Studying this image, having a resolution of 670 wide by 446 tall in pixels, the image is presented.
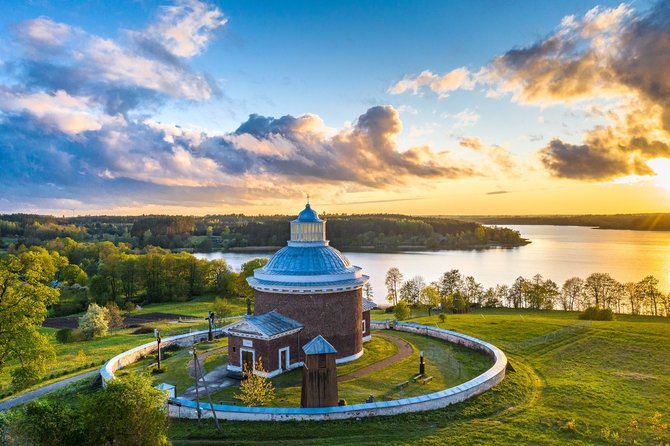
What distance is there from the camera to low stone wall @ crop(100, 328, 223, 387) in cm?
2259

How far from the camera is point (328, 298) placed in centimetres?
2439

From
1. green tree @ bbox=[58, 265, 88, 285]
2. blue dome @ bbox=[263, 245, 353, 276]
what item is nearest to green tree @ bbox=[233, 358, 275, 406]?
blue dome @ bbox=[263, 245, 353, 276]

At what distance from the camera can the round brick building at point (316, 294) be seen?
24.1 m

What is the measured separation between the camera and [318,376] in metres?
17.6

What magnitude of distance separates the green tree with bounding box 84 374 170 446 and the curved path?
1349 centimetres

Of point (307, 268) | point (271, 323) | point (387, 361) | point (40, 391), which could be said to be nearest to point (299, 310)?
point (271, 323)

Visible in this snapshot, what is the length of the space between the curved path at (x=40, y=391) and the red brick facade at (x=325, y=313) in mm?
10568

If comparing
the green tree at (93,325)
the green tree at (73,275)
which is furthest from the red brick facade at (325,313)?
the green tree at (73,275)

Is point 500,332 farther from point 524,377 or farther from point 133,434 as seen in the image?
point 133,434

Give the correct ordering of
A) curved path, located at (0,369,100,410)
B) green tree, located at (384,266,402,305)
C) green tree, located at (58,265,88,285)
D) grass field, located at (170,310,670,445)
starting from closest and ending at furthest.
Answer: grass field, located at (170,310,670,445) → curved path, located at (0,369,100,410) → green tree, located at (384,266,402,305) → green tree, located at (58,265,88,285)

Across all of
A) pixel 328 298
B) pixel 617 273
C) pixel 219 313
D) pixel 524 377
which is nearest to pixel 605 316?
pixel 524 377

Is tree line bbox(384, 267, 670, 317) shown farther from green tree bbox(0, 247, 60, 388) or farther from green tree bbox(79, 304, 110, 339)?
green tree bbox(0, 247, 60, 388)

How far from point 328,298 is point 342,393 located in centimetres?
566

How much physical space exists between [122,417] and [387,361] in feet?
50.6
